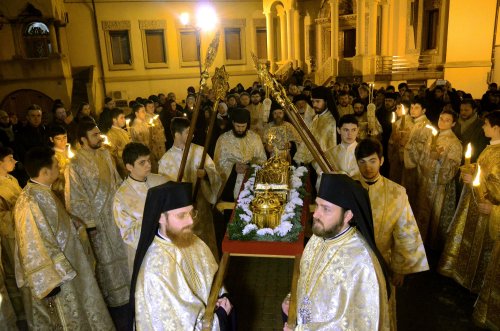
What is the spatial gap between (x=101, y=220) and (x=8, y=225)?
3.54 feet

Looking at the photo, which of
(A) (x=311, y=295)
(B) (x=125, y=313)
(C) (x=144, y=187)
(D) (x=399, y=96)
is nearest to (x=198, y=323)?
(A) (x=311, y=295)

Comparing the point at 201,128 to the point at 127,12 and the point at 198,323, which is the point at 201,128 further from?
the point at 127,12

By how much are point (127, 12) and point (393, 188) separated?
24.0m

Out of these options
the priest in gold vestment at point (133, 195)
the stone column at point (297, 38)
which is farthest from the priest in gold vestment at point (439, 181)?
the stone column at point (297, 38)

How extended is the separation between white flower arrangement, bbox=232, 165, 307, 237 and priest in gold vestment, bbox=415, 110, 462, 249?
7.87 feet

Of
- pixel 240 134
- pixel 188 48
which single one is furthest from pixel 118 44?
pixel 240 134

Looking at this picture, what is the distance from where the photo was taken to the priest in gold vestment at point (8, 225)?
478 centimetres

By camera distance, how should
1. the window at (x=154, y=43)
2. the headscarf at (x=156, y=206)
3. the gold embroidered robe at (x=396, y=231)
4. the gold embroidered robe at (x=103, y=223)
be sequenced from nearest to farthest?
the headscarf at (x=156, y=206), the gold embroidered robe at (x=396, y=231), the gold embroidered robe at (x=103, y=223), the window at (x=154, y=43)

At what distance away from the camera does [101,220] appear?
541 centimetres

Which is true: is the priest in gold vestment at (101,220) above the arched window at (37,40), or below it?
below

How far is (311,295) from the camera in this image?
281 cm

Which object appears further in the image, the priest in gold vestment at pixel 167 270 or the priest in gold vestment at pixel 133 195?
the priest in gold vestment at pixel 133 195

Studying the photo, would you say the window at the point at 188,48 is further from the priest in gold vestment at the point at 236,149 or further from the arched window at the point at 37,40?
the priest in gold vestment at the point at 236,149

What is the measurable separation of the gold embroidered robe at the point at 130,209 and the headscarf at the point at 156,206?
1390mm
